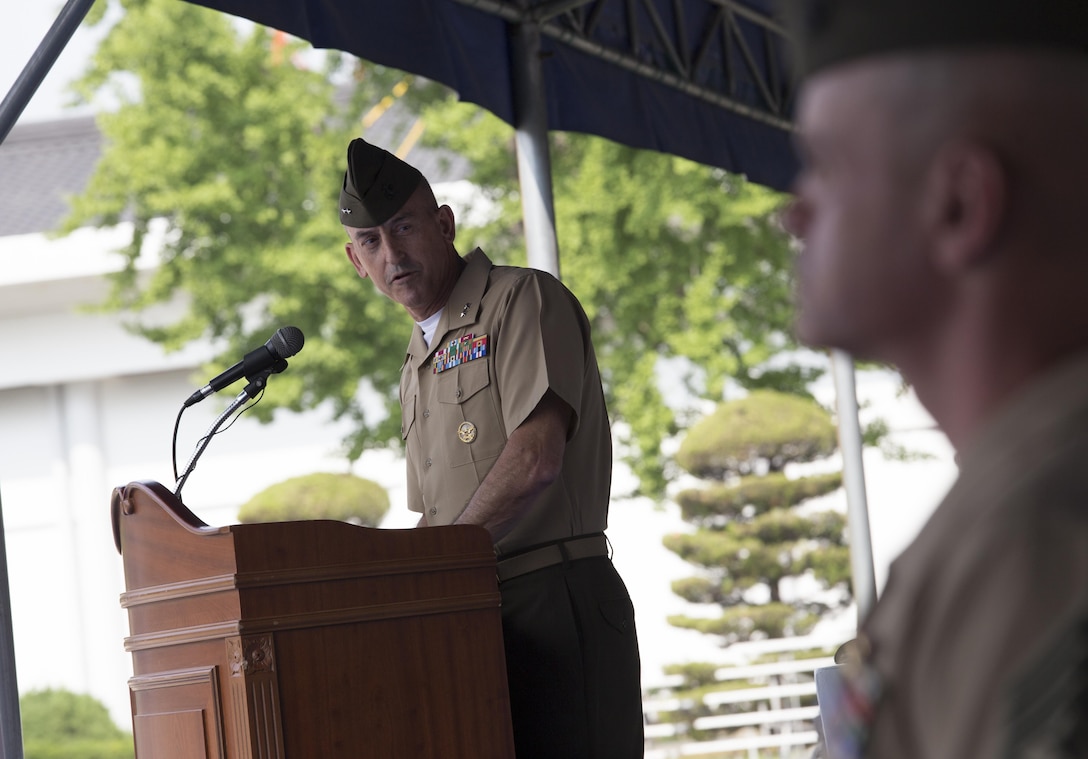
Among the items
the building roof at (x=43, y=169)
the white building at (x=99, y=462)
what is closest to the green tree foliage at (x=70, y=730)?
the white building at (x=99, y=462)

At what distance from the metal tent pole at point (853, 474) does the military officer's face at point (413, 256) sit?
4986 millimetres

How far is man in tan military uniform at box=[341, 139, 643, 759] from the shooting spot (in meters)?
2.28

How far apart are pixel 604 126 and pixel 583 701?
300cm

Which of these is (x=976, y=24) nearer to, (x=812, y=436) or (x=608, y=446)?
(x=608, y=446)

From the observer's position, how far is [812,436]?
10992 mm

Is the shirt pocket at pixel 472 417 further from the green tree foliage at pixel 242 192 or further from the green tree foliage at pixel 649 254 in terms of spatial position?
the green tree foliage at pixel 649 254

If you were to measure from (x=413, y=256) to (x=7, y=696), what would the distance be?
1194mm

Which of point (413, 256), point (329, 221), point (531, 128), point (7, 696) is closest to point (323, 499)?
point (329, 221)

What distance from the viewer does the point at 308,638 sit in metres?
1.95

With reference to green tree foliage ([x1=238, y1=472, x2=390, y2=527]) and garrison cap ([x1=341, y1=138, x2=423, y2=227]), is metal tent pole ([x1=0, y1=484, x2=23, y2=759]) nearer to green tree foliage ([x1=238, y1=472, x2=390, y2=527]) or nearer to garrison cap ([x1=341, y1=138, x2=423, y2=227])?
garrison cap ([x1=341, y1=138, x2=423, y2=227])

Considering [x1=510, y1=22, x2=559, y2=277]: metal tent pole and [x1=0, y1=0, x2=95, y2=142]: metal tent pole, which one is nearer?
[x1=0, y1=0, x2=95, y2=142]: metal tent pole

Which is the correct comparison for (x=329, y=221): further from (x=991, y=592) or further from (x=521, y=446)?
(x=991, y=592)

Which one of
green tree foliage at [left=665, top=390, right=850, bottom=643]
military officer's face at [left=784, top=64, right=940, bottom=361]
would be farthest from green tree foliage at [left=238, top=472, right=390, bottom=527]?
military officer's face at [left=784, top=64, right=940, bottom=361]

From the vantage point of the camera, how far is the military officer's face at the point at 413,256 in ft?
8.17
